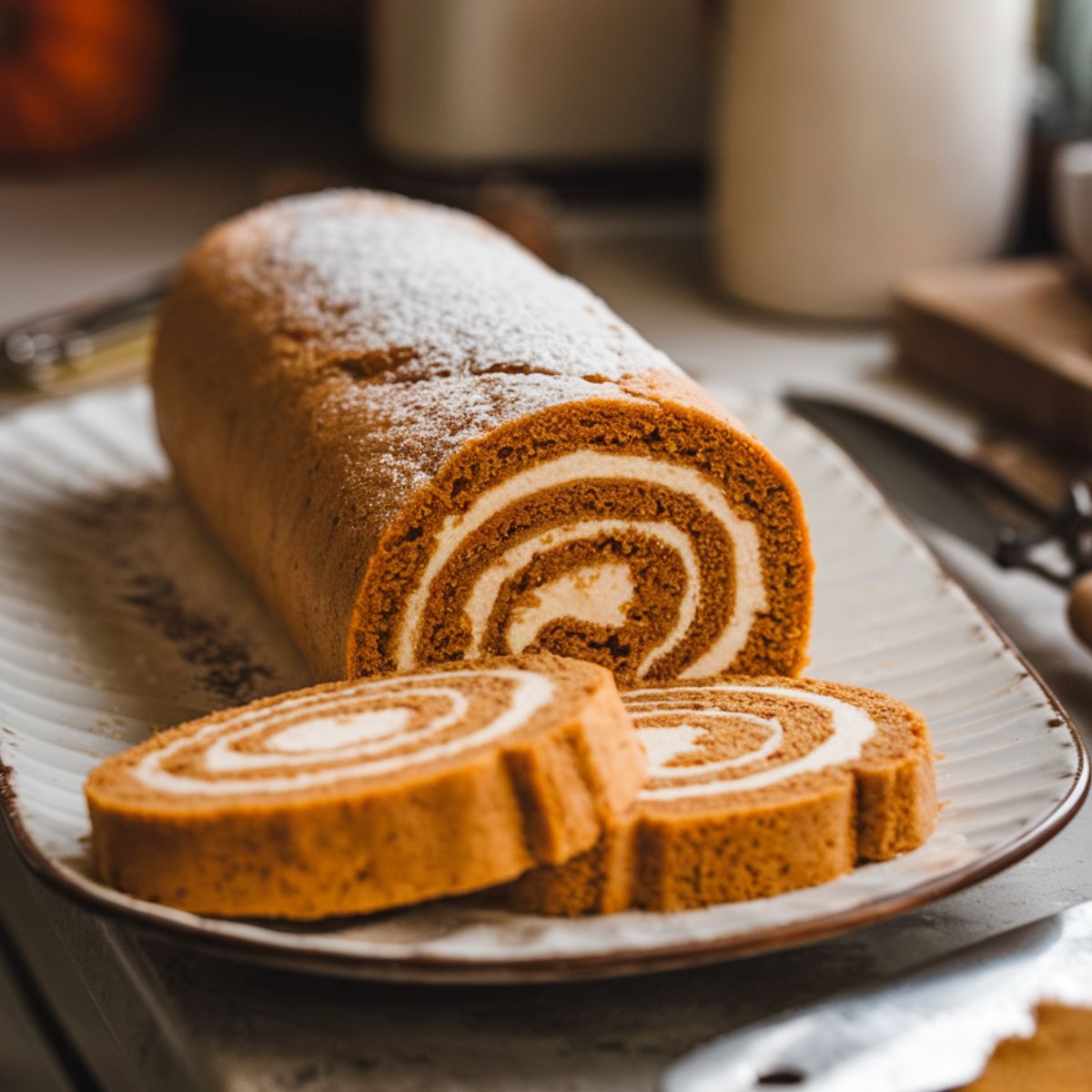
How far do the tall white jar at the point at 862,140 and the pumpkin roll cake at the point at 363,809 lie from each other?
66.2 inches

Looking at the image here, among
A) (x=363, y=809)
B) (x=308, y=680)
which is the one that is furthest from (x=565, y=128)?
(x=363, y=809)

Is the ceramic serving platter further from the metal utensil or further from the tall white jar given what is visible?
the tall white jar

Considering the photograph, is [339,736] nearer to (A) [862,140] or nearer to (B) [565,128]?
(A) [862,140]

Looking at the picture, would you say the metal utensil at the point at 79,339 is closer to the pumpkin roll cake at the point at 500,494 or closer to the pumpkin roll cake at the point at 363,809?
the pumpkin roll cake at the point at 500,494

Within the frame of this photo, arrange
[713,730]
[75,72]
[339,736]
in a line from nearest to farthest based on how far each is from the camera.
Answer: [339,736] → [713,730] → [75,72]

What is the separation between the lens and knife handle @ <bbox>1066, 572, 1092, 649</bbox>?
1.58 m

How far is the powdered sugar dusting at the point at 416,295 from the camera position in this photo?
1534 millimetres

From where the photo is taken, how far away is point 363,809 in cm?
106

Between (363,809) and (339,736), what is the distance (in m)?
0.12

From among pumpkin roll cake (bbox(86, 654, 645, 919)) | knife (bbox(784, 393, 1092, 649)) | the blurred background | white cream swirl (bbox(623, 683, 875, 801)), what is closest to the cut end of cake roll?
white cream swirl (bbox(623, 683, 875, 801))

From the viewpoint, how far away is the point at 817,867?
45.2 inches

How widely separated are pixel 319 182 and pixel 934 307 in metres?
A: 1.11

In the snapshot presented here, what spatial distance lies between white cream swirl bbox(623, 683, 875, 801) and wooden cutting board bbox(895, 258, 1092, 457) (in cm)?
107

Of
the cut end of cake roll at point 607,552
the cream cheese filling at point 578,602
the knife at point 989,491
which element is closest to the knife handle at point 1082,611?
the knife at point 989,491
